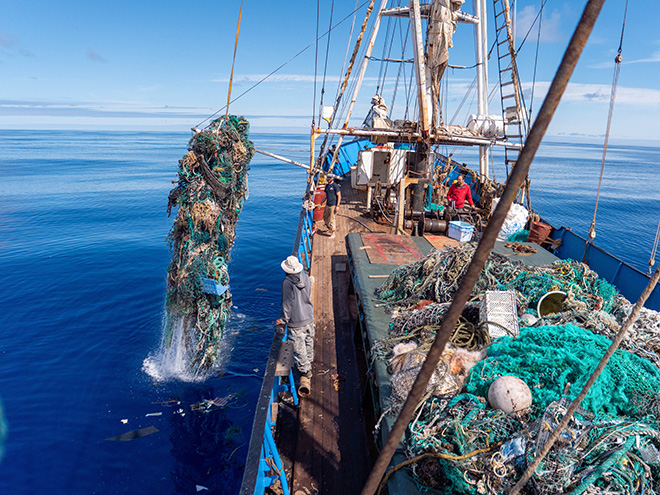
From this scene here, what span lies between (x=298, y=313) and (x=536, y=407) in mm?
3070

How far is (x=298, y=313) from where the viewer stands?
16.9 feet

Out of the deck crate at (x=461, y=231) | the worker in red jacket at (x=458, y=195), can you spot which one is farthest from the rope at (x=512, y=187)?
the worker in red jacket at (x=458, y=195)

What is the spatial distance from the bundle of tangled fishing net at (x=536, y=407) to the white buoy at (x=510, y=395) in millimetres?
67

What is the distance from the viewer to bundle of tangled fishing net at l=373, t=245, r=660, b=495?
2.62 meters

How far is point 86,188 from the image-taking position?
3553 centimetres

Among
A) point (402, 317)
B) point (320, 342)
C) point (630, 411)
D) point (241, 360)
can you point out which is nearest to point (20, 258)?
point (241, 360)

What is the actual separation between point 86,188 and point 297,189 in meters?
21.0

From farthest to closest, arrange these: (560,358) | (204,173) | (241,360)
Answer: (241,360) < (204,173) < (560,358)

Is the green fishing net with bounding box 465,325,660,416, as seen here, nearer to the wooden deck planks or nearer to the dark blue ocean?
the wooden deck planks

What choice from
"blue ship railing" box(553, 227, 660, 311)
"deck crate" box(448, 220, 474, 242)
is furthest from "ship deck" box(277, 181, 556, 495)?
"blue ship railing" box(553, 227, 660, 311)

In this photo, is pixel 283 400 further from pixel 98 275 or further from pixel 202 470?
pixel 98 275

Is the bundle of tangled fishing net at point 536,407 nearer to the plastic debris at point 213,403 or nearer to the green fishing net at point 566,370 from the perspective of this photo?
the green fishing net at point 566,370

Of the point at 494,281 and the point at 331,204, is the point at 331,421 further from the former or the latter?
the point at 331,204

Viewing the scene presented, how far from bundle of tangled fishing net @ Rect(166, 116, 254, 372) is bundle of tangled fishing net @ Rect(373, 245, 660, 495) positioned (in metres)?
3.50
